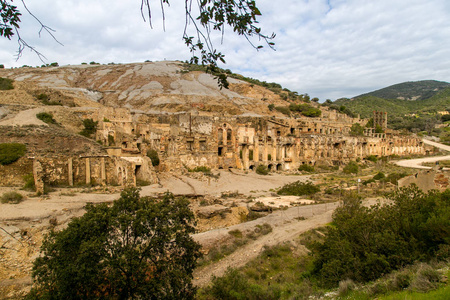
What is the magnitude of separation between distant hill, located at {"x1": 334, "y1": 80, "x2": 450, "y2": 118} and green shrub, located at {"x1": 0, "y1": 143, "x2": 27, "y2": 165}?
3965 inches

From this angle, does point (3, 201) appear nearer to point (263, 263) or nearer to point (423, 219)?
point (263, 263)

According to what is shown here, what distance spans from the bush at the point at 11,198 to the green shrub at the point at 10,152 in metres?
4.15

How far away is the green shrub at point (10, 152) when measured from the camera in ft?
53.3

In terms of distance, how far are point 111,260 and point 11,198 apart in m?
9.87

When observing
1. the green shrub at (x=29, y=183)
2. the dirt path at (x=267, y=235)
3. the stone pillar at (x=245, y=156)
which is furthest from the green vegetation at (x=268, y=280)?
the stone pillar at (x=245, y=156)

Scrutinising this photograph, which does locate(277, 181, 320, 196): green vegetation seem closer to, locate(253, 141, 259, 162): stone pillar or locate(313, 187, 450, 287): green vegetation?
locate(253, 141, 259, 162): stone pillar

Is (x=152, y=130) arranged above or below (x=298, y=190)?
above

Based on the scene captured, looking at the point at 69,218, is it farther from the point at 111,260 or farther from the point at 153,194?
the point at 111,260

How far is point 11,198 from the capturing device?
13.1m

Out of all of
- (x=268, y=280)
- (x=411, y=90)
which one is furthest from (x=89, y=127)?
(x=411, y=90)

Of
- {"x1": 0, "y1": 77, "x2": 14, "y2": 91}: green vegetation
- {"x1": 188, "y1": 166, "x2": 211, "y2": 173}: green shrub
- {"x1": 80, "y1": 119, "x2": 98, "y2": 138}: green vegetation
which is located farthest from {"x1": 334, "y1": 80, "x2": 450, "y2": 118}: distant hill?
{"x1": 0, "y1": 77, "x2": 14, "y2": 91}: green vegetation

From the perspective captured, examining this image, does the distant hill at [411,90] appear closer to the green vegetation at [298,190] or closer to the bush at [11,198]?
the green vegetation at [298,190]

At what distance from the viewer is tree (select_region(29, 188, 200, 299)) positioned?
6.39m

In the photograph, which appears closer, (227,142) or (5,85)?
(227,142)
